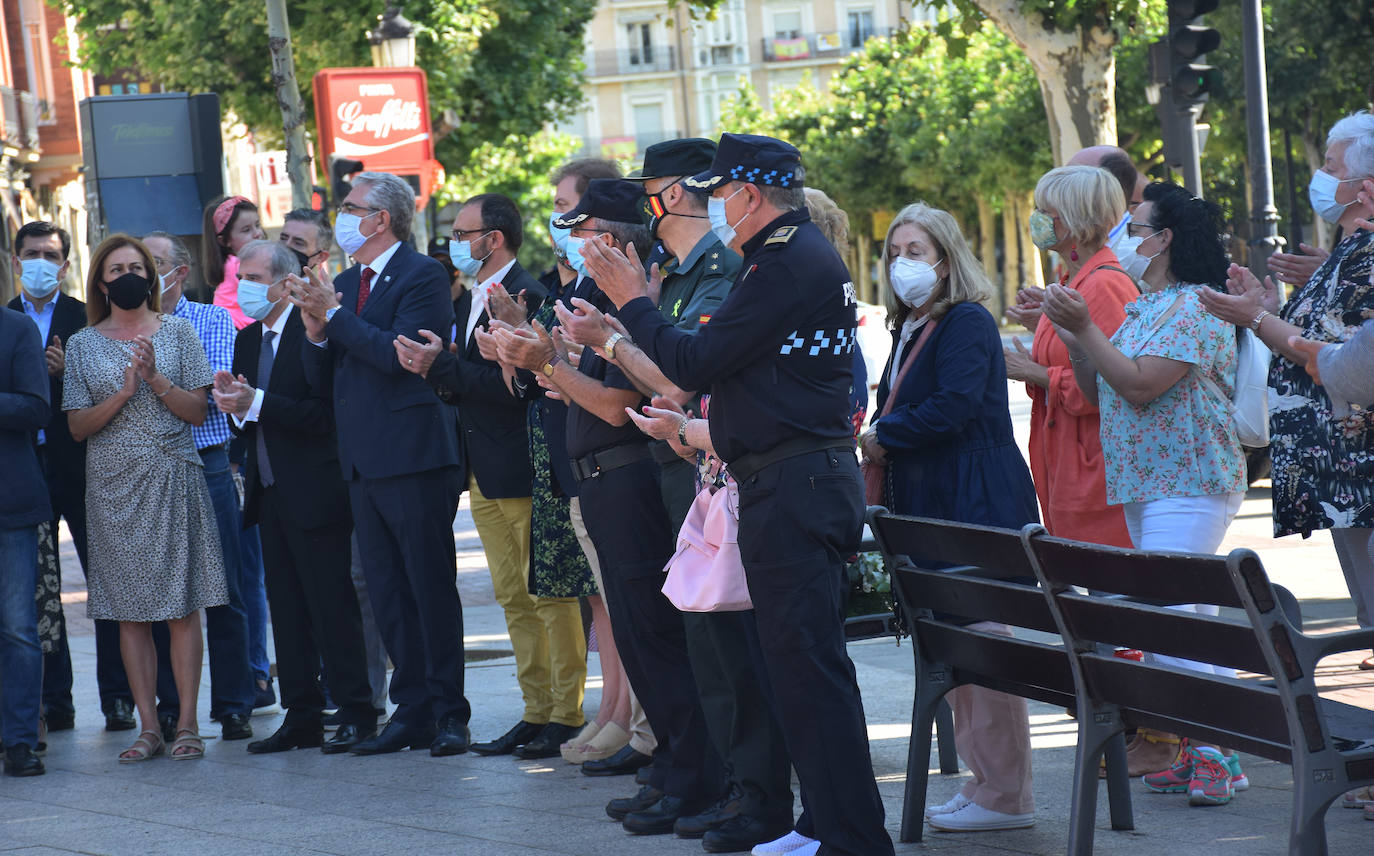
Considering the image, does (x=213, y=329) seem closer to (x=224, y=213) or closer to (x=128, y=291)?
(x=224, y=213)

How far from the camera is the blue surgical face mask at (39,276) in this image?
7977 mm

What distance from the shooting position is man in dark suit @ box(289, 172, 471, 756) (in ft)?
22.9

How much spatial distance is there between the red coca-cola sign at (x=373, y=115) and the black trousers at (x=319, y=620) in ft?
29.1

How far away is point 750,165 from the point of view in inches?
186

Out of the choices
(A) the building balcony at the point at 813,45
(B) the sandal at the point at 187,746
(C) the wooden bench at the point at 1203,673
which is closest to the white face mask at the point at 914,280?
(C) the wooden bench at the point at 1203,673

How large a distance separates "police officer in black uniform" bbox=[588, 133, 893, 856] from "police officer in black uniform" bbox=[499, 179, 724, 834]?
2.83 ft

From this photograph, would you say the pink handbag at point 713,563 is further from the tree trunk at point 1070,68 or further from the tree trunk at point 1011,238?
the tree trunk at point 1011,238

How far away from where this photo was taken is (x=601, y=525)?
572cm

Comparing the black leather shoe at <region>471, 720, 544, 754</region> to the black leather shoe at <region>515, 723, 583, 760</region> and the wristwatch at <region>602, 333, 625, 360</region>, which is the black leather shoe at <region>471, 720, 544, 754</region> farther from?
the wristwatch at <region>602, 333, 625, 360</region>

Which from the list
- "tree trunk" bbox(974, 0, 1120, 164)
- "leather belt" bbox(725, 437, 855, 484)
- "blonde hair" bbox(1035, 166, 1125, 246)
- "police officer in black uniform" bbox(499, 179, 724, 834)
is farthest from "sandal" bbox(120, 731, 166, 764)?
"tree trunk" bbox(974, 0, 1120, 164)

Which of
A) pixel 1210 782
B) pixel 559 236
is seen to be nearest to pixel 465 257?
pixel 559 236

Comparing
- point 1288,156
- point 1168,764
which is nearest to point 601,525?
point 1168,764

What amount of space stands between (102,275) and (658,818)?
3.67m

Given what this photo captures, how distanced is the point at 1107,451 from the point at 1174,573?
5.99 feet
